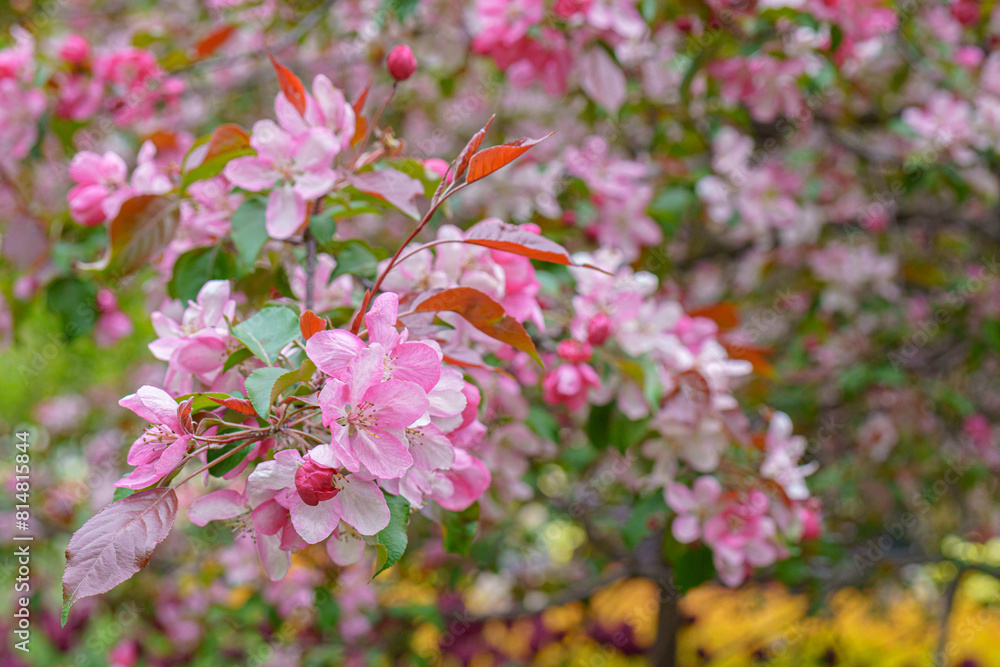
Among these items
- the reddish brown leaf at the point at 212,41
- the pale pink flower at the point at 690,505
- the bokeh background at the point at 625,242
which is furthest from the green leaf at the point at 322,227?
the reddish brown leaf at the point at 212,41

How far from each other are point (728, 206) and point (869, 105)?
78 centimetres

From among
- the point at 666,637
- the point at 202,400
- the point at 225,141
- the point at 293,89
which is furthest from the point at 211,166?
the point at 666,637

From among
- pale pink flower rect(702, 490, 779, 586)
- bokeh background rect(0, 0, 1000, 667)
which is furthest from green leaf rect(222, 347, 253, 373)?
pale pink flower rect(702, 490, 779, 586)

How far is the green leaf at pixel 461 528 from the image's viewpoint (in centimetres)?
84

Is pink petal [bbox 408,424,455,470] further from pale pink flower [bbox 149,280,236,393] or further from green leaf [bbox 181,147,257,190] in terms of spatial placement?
green leaf [bbox 181,147,257,190]

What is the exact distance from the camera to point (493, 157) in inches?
24.0

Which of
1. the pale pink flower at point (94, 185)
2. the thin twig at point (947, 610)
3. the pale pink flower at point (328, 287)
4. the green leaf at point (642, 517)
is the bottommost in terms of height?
the thin twig at point (947, 610)

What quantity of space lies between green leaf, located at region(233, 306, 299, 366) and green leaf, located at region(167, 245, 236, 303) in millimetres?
262

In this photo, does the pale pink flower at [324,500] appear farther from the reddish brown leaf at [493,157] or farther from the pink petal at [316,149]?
the pink petal at [316,149]

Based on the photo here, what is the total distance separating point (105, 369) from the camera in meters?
4.08

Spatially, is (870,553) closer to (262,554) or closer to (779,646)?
(779,646)

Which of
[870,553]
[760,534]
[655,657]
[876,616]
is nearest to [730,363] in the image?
[760,534]

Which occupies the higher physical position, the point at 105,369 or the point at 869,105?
the point at 869,105

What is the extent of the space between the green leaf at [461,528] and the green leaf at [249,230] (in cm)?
36
